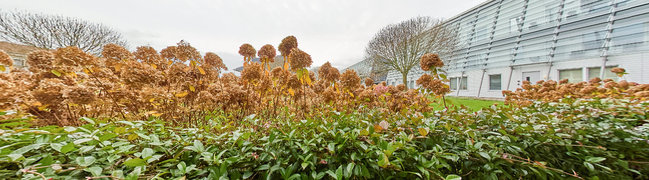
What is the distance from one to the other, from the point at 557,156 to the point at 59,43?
737 inches

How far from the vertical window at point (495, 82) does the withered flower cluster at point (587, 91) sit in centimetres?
1559

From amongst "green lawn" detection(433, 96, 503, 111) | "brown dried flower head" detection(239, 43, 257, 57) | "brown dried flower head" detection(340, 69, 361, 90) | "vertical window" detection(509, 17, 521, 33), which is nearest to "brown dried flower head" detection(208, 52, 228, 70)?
"brown dried flower head" detection(239, 43, 257, 57)

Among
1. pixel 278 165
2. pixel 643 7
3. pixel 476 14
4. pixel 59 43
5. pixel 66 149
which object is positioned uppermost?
pixel 476 14

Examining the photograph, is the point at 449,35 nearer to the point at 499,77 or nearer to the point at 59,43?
the point at 499,77

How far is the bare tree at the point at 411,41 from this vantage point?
39.9 feet

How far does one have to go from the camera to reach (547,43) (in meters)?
13.0

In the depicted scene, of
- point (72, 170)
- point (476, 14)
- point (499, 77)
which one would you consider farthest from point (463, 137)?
point (476, 14)

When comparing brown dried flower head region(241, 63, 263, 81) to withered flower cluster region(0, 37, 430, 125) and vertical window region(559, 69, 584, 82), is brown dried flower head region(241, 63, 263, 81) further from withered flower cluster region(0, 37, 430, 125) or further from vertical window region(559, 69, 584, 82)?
vertical window region(559, 69, 584, 82)

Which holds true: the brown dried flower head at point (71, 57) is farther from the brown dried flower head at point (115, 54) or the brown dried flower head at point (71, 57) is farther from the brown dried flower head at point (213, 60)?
the brown dried flower head at point (213, 60)

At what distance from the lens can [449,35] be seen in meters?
12.5

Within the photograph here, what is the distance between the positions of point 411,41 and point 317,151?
42.8 ft

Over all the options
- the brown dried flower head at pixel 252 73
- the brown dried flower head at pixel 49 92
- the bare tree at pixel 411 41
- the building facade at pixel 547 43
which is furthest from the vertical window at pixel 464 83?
the brown dried flower head at pixel 49 92

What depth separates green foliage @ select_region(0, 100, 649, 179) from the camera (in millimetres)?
571

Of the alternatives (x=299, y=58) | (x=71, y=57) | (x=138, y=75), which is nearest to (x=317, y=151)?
(x=299, y=58)
